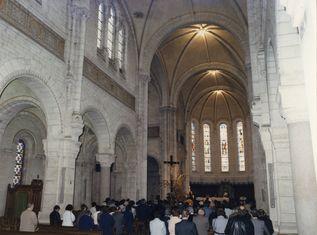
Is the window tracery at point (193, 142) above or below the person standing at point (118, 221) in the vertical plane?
above

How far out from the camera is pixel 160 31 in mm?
21297

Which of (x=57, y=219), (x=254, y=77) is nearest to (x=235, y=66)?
(x=254, y=77)

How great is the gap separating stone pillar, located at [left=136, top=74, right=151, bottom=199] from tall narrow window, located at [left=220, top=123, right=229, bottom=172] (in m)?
19.8

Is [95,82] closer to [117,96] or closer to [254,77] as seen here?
[117,96]

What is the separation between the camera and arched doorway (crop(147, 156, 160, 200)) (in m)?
27.7

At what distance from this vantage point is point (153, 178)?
1104 inches

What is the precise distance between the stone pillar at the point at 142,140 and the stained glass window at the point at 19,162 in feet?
20.7

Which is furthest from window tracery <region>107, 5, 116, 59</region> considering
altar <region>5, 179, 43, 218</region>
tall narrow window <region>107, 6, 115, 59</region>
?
altar <region>5, 179, 43, 218</region>

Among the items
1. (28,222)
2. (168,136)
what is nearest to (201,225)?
(28,222)

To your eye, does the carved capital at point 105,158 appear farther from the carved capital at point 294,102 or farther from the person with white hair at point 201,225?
the carved capital at point 294,102

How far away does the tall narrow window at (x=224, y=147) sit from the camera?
37406 mm

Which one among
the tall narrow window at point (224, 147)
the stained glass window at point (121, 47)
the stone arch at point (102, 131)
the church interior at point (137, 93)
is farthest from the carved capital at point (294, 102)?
the tall narrow window at point (224, 147)

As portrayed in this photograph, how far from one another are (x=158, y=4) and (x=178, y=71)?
900 centimetres

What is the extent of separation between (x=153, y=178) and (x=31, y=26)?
1952 cm
